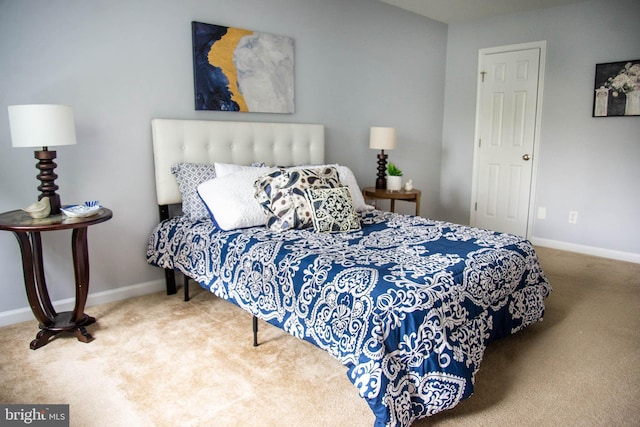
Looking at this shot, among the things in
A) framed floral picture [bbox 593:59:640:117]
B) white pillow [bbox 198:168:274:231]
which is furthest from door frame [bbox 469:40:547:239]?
white pillow [bbox 198:168:274:231]

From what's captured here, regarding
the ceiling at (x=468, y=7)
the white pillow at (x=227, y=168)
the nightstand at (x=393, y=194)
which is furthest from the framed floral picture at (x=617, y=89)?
the white pillow at (x=227, y=168)

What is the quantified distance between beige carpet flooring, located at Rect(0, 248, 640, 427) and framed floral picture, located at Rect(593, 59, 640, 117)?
77.1 inches

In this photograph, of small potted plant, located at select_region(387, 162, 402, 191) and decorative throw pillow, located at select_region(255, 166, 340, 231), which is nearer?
decorative throw pillow, located at select_region(255, 166, 340, 231)

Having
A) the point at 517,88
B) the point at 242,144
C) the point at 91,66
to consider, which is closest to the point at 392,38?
the point at 517,88

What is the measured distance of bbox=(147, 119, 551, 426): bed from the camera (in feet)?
5.75

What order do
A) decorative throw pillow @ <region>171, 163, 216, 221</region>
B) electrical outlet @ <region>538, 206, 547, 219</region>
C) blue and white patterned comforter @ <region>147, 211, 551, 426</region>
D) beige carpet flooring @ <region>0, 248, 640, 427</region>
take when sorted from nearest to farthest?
blue and white patterned comforter @ <region>147, 211, 551, 426</region> → beige carpet flooring @ <region>0, 248, 640, 427</region> → decorative throw pillow @ <region>171, 163, 216, 221</region> → electrical outlet @ <region>538, 206, 547, 219</region>

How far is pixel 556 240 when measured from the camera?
463 centimetres

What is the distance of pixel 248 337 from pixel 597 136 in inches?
146

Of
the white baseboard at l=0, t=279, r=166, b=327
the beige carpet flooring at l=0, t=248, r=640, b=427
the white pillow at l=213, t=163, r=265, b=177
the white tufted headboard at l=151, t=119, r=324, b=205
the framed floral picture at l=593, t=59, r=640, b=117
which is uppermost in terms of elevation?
the framed floral picture at l=593, t=59, r=640, b=117

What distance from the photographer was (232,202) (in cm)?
282

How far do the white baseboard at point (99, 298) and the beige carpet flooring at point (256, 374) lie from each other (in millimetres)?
67

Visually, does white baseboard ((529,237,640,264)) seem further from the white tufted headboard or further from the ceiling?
the white tufted headboard

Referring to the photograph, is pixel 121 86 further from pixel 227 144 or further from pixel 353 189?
pixel 353 189

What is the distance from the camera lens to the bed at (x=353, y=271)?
1.75 m
